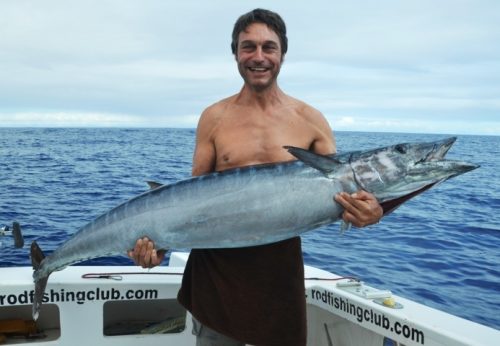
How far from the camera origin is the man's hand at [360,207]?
2545 millimetres

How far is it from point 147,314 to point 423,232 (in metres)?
9.15

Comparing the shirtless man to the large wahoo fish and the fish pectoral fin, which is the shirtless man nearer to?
the large wahoo fish

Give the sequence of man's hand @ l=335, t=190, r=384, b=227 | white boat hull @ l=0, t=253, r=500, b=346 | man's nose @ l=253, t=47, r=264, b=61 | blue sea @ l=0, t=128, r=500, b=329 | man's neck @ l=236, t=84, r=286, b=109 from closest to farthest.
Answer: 1. man's hand @ l=335, t=190, r=384, b=227
2. man's nose @ l=253, t=47, r=264, b=61
3. man's neck @ l=236, t=84, r=286, b=109
4. white boat hull @ l=0, t=253, r=500, b=346
5. blue sea @ l=0, t=128, r=500, b=329

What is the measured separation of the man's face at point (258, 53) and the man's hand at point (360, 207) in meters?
0.82

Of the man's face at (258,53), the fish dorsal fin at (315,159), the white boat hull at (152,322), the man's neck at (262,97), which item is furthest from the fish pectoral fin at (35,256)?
the fish dorsal fin at (315,159)

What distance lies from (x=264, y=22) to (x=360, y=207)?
1174 millimetres

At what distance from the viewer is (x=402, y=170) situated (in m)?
2.61

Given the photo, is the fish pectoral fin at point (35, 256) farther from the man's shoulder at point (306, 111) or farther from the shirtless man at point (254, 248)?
the man's shoulder at point (306, 111)

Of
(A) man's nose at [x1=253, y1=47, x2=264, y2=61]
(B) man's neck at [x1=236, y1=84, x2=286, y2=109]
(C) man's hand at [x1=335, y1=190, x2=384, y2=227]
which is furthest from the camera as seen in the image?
(B) man's neck at [x1=236, y1=84, x2=286, y2=109]

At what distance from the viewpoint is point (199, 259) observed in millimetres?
2996

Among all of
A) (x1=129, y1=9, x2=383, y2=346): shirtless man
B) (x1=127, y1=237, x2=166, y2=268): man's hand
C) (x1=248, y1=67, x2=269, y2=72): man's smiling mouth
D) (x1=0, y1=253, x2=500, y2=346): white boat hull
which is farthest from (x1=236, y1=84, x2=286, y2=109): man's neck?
(x1=0, y1=253, x2=500, y2=346): white boat hull

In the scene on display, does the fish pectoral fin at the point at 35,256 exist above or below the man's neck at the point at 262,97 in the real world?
below

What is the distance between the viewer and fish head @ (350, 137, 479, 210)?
259 cm

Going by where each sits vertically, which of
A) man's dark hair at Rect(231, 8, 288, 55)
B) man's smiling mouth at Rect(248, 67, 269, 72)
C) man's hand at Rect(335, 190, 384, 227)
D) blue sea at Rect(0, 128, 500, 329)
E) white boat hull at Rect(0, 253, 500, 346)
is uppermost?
man's dark hair at Rect(231, 8, 288, 55)
